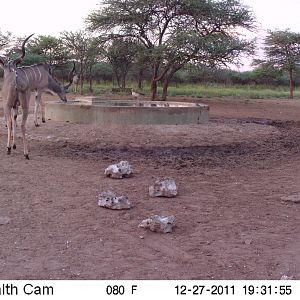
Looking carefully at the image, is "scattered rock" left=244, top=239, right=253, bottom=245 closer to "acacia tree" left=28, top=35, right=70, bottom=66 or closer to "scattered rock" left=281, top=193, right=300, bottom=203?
"scattered rock" left=281, top=193, right=300, bottom=203

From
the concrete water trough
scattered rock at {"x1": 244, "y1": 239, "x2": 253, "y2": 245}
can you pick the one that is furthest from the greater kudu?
scattered rock at {"x1": 244, "y1": 239, "x2": 253, "y2": 245}

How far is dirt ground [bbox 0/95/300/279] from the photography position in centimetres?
388

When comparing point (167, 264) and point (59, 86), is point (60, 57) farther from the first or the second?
point (167, 264)

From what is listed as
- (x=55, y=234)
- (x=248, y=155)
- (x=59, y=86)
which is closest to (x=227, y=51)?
(x=59, y=86)

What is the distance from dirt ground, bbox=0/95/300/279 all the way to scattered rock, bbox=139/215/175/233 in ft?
0.21

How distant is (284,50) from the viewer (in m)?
37.0

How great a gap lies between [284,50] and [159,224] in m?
34.7

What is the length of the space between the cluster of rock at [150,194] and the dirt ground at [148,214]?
80 mm

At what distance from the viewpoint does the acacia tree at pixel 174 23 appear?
73.2 ft

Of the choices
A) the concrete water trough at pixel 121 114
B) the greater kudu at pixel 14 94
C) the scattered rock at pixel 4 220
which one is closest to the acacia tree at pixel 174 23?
the concrete water trough at pixel 121 114

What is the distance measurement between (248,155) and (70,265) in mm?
5948

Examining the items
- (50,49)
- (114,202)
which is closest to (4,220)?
(114,202)

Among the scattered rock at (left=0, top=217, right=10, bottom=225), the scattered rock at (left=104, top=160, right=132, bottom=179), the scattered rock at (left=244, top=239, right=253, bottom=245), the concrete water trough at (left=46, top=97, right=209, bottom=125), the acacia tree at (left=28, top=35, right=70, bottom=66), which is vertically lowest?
the scattered rock at (left=244, top=239, right=253, bottom=245)

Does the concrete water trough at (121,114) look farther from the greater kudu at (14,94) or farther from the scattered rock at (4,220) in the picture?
the scattered rock at (4,220)
